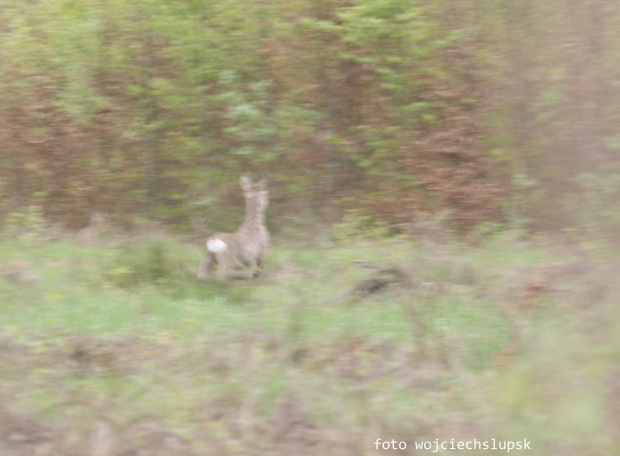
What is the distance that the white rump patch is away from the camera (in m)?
11.3

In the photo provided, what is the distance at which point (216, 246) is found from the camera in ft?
37.2

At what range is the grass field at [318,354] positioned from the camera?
649 cm

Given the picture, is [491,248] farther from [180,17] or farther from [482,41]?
[180,17]

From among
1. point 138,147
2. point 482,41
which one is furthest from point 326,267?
point 138,147

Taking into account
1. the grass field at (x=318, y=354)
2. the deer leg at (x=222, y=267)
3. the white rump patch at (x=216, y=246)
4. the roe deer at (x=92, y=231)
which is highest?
the grass field at (x=318, y=354)

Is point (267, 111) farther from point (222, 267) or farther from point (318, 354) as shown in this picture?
point (318, 354)

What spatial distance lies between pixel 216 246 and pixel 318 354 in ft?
11.6

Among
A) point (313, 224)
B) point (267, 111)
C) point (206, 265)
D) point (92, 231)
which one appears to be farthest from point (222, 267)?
point (267, 111)

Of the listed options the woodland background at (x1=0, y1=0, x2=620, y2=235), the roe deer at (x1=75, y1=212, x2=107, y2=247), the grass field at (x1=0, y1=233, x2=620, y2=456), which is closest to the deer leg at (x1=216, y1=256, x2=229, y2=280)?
the grass field at (x1=0, y1=233, x2=620, y2=456)

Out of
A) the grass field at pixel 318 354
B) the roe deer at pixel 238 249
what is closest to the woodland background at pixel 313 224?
the grass field at pixel 318 354

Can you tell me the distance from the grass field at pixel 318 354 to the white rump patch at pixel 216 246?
0.43 metres

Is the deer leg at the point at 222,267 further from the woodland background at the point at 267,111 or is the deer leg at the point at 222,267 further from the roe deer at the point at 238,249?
the woodland background at the point at 267,111

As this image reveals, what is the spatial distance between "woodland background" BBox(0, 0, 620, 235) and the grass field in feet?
14.4

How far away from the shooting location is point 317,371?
778 cm
